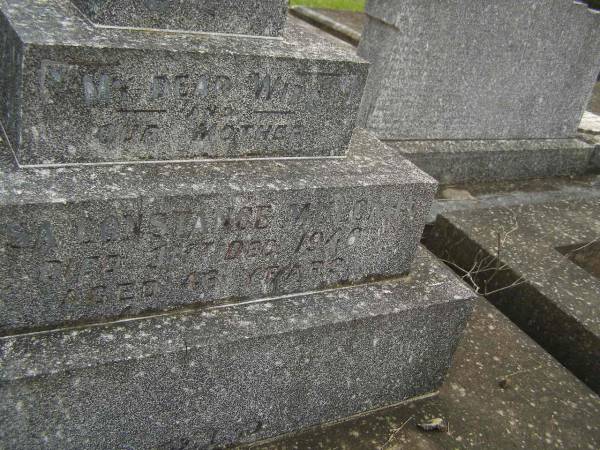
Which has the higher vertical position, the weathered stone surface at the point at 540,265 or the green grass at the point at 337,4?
the green grass at the point at 337,4

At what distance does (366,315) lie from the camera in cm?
219

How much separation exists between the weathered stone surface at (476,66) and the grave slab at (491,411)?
1.65 meters

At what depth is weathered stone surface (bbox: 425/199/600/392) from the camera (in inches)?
110

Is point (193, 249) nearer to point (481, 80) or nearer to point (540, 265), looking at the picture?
point (540, 265)

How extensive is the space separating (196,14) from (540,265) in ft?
7.12

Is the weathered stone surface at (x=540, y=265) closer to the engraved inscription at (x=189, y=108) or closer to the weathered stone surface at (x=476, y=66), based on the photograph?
the weathered stone surface at (x=476, y=66)

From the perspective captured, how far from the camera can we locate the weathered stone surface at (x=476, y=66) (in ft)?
12.0

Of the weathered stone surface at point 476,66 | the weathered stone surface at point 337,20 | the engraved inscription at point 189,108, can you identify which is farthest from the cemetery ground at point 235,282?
the weathered stone surface at point 337,20

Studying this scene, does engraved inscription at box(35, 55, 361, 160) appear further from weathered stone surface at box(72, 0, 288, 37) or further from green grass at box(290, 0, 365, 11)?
green grass at box(290, 0, 365, 11)

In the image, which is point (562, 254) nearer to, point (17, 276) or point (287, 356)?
point (287, 356)

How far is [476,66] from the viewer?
4.02 meters

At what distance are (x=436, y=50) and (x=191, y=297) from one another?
252 cm

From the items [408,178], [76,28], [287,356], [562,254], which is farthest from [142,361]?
[562,254]

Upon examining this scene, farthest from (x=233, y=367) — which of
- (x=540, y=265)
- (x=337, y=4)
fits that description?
(x=337, y=4)
